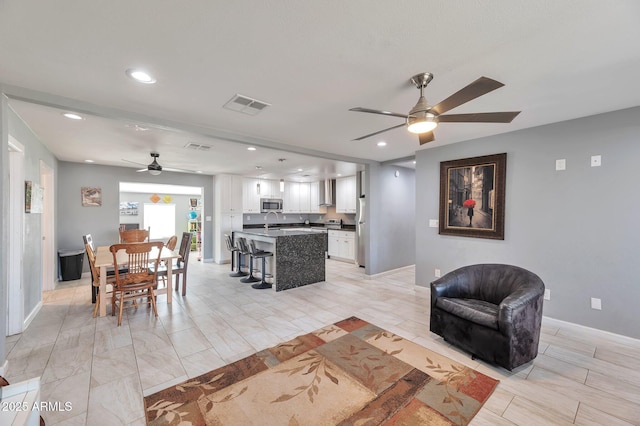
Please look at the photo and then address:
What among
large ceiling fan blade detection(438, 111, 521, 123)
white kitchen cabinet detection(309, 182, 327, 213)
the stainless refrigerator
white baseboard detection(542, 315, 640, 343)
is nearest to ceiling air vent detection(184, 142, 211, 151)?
large ceiling fan blade detection(438, 111, 521, 123)

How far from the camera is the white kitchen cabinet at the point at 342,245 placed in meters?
7.12

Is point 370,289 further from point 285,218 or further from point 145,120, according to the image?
point 285,218

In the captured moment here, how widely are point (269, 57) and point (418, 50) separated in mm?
1048

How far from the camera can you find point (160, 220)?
34.6 feet

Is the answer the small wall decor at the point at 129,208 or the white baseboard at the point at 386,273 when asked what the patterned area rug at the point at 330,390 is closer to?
the white baseboard at the point at 386,273

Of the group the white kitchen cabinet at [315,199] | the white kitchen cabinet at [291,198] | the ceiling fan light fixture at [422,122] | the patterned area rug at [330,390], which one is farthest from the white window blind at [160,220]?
the ceiling fan light fixture at [422,122]

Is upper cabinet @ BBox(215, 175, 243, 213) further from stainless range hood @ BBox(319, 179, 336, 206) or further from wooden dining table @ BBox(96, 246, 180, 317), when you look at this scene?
wooden dining table @ BBox(96, 246, 180, 317)

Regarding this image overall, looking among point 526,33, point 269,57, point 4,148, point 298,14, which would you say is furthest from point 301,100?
point 4,148

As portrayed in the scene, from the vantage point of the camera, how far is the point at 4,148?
2270mm

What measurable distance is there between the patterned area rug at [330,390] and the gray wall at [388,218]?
9.69 feet

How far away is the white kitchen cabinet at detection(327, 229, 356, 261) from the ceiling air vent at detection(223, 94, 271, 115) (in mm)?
4870

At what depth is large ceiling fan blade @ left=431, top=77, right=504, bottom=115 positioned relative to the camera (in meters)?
1.62

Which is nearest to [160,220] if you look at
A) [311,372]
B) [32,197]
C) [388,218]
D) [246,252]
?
[246,252]

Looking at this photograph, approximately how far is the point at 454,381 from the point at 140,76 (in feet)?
11.9
